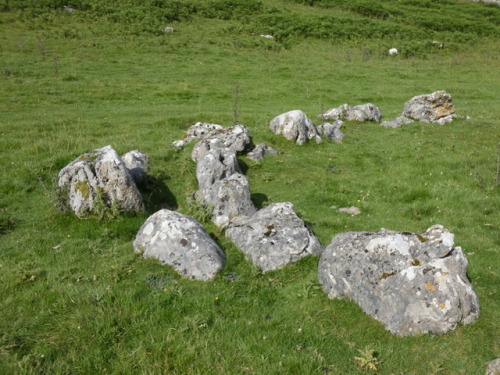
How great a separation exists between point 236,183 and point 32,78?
29.9 m

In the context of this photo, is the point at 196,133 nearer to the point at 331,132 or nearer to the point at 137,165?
the point at 137,165

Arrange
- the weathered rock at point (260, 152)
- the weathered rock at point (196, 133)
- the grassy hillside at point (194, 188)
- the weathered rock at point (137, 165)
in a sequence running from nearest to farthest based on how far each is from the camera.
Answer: the grassy hillside at point (194, 188)
the weathered rock at point (137, 165)
the weathered rock at point (260, 152)
the weathered rock at point (196, 133)

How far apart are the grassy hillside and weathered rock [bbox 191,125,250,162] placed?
73cm

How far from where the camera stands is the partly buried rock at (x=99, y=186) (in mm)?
12258

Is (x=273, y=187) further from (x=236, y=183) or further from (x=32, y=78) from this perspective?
(x=32, y=78)

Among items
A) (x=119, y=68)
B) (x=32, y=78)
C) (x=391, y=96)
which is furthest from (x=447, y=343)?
(x=119, y=68)

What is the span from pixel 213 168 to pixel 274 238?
6.10m

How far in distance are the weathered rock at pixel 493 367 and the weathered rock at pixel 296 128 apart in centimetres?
1620

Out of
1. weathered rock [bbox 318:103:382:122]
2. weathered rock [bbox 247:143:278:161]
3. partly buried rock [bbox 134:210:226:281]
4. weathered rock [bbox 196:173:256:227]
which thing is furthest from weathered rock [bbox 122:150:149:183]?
weathered rock [bbox 318:103:382:122]

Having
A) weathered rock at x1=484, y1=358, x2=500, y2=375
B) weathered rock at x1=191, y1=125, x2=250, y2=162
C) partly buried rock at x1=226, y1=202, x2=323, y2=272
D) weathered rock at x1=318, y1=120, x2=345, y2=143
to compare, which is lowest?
weathered rock at x1=318, y1=120, x2=345, y2=143

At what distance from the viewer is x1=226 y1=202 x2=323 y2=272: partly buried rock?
9.77 meters

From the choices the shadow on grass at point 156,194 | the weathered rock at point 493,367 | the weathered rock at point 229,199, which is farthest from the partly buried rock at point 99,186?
the weathered rock at point 493,367

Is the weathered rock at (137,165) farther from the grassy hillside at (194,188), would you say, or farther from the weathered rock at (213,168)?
the weathered rock at (213,168)

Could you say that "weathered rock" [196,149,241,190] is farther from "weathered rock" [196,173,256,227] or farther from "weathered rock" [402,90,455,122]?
"weathered rock" [402,90,455,122]
